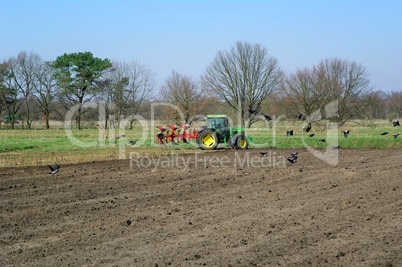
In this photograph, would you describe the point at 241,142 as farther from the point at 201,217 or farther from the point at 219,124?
the point at 201,217

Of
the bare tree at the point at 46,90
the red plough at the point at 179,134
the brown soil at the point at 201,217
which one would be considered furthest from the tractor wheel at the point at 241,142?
the bare tree at the point at 46,90

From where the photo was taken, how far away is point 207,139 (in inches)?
930

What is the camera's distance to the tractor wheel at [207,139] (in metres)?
23.2

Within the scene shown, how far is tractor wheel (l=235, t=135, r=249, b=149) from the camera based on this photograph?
23.6m

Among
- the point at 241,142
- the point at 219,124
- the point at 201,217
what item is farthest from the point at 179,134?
the point at 201,217

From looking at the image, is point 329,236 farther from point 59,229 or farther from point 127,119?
point 127,119

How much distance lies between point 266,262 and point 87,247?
8.14ft

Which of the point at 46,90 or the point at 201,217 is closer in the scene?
the point at 201,217

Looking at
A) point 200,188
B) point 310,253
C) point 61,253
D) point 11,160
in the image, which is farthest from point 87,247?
point 11,160

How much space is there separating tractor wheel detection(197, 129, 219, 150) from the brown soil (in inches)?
322

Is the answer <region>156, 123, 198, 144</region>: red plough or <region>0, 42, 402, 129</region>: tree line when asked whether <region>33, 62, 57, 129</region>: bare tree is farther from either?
<region>156, 123, 198, 144</region>: red plough

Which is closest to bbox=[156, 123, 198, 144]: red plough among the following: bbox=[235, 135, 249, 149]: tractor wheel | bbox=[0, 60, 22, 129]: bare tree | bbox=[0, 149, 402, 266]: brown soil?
bbox=[235, 135, 249, 149]: tractor wheel

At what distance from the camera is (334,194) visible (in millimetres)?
11016

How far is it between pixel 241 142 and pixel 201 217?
605 inches
